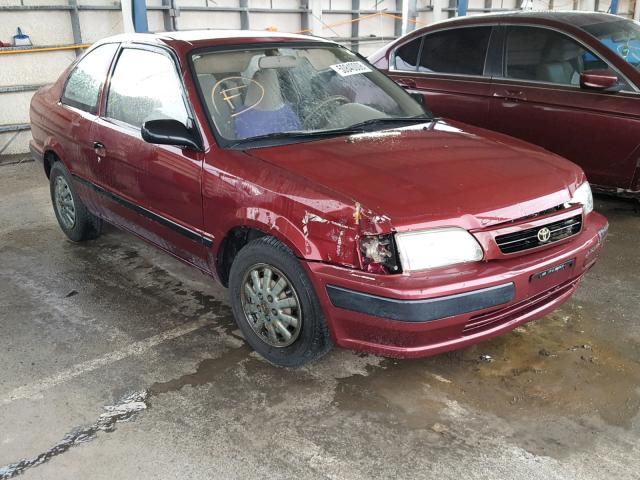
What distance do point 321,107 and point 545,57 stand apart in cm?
256

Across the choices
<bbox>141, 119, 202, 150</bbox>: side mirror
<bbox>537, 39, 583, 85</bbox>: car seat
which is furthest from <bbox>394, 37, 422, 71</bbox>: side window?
<bbox>141, 119, 202, 150</bbox>: side mirror

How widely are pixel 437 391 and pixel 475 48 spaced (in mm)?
3566

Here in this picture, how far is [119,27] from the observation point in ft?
28.0

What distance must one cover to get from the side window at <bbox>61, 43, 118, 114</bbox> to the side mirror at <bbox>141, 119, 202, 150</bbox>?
1.09m

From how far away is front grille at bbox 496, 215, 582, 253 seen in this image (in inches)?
97.9

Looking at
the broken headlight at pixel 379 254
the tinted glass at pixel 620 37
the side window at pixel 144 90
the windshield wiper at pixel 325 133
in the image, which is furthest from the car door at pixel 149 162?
the tinted glass at pixel 620 37

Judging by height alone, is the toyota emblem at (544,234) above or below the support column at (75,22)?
below

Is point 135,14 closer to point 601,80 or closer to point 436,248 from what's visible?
point 601,80

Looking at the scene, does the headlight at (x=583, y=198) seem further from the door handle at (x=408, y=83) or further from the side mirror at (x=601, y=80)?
the door handle at (x=408, y=83)

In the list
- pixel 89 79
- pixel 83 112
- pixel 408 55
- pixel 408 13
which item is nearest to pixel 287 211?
pixel 83 112

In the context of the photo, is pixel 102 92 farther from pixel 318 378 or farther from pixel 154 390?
pixel 318 378

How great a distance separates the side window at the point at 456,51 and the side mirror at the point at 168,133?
125 inches

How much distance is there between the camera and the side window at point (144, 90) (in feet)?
10.4

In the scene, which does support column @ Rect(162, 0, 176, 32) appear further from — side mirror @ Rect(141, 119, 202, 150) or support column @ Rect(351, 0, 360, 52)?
side mirror @ Rect(141, 119, 202, 150)
